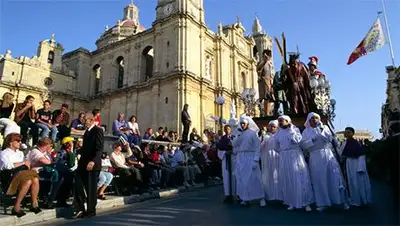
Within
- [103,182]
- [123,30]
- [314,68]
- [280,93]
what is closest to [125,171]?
[103,182]

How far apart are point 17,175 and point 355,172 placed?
712 centimetres

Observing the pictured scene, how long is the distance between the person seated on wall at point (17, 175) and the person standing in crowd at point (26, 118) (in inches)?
111

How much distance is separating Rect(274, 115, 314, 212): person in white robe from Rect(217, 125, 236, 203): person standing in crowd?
1416mm

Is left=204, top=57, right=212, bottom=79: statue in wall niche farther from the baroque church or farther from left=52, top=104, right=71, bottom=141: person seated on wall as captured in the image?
left=52, top=104, right=71, bottom=141: person seated on wall

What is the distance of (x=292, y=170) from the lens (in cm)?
684

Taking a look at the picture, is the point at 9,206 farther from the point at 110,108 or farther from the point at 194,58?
the point at 110,108

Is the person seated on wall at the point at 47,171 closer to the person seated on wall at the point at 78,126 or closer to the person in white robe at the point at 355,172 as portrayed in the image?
the person seated on wall at the point at 78,126

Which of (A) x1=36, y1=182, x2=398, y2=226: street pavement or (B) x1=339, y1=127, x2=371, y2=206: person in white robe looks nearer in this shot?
(A) x1=36, y1=182, x2=398, y2=226: street pavement

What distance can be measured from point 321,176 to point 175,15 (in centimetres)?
2570

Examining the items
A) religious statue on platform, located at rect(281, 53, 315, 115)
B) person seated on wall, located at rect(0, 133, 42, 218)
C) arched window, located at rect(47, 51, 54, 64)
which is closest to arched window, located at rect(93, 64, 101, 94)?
arched window, located at rect(47, 51, 54, 64)

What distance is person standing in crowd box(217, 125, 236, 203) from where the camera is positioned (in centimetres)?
804

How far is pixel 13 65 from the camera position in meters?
34.4

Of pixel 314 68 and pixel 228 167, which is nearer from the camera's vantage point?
pixel 228 167

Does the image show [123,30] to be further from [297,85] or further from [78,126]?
[297,85]
